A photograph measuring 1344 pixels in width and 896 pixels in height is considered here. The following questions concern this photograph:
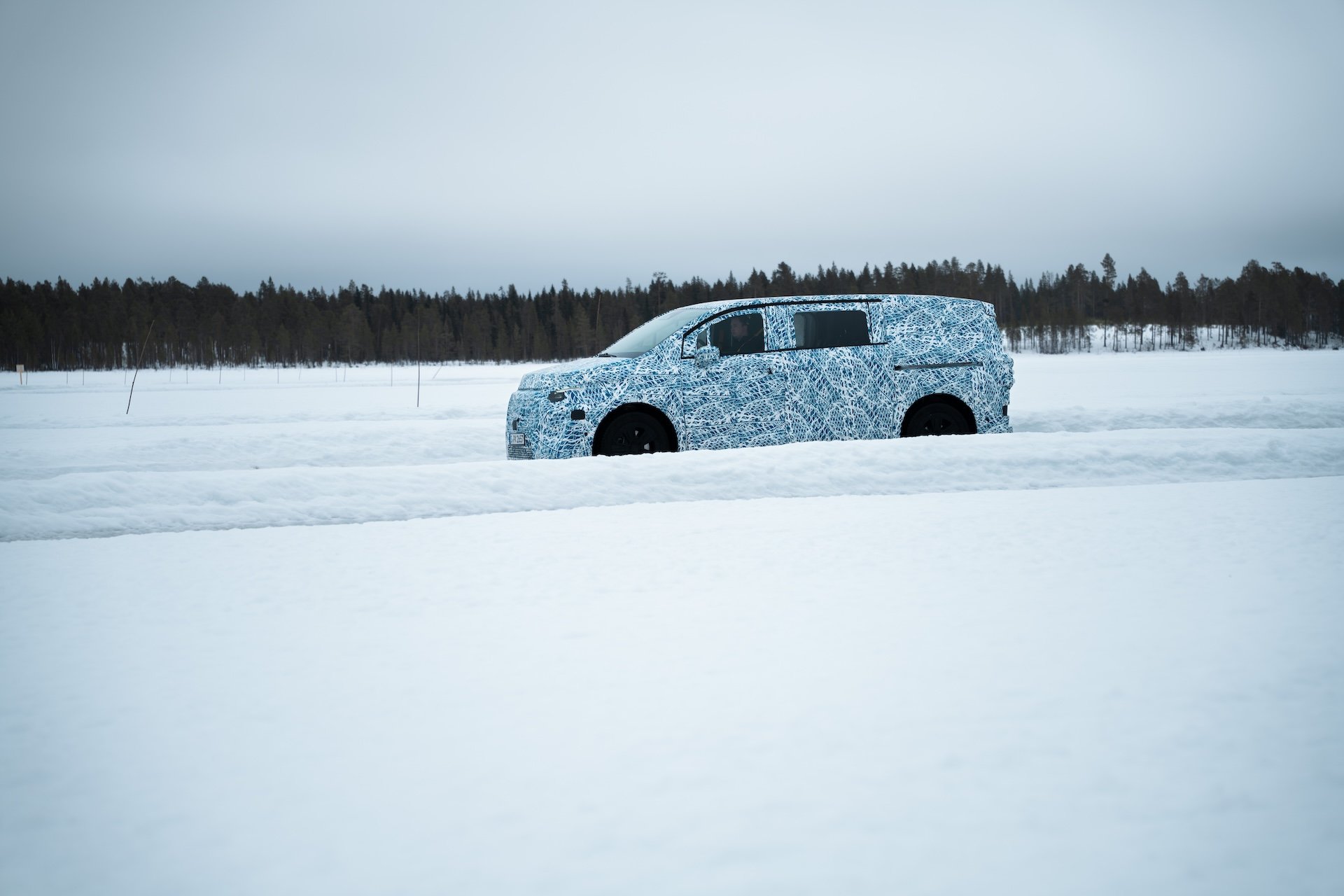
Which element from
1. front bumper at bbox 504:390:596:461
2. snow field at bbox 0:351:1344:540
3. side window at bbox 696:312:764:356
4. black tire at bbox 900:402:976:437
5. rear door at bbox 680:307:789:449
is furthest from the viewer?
black tire at bbox 900:402:976:437

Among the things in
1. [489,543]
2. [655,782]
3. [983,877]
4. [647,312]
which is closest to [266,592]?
[489,543]

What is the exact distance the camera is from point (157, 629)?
162 inches

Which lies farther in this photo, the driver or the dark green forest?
the dark green forest

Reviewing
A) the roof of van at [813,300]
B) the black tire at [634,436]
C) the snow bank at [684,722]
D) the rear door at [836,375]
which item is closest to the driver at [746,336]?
the roof of van at [813,300]

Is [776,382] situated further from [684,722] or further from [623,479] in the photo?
[684,722]

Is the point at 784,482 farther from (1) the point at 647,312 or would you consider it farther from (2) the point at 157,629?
(1) the point at 647,312

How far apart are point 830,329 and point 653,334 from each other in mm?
1834

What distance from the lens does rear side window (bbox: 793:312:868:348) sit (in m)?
9.20

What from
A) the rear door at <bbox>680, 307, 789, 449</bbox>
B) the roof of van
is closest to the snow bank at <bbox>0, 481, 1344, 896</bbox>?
the rear door at <bbox>680, 307, 789, 449</bbox>

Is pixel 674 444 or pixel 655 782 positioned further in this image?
pixel 674 444

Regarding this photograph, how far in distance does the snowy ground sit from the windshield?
2.24m

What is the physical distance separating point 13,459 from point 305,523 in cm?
582

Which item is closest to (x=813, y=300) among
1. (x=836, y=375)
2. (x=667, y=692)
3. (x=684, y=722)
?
(x=836, y=375)

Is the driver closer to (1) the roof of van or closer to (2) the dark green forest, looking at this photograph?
(1) the roof of van
